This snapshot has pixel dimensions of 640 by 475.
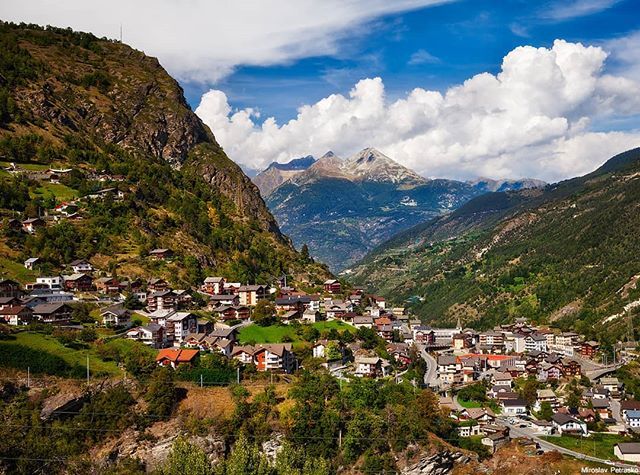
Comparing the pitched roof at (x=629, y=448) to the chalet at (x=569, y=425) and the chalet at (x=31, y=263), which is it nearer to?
the chalet at (x=569, y=425)

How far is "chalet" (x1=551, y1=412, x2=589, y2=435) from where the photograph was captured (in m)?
82.9

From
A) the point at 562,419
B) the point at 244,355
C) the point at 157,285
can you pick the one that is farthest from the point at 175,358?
the point at 562,419

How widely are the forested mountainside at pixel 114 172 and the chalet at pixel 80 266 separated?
2.39 meters

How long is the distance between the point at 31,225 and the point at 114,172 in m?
30.4

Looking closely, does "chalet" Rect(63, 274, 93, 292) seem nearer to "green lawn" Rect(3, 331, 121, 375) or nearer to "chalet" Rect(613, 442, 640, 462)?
"green lawn" Rect(3, 331, 121, 375)

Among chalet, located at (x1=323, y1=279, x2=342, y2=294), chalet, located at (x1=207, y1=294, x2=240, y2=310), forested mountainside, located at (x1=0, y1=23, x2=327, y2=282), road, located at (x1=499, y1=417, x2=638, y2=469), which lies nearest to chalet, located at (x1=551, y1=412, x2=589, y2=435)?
road, located at (x1=499, y1=417, x2=638, y2=469)

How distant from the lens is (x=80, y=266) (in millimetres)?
90250

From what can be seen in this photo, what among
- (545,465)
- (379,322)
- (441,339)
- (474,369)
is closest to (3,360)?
(545,465)

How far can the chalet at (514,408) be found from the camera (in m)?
87.9

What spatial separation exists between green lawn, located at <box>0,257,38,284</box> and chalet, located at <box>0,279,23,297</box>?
333 centimetres

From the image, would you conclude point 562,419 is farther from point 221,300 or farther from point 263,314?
point 221,300

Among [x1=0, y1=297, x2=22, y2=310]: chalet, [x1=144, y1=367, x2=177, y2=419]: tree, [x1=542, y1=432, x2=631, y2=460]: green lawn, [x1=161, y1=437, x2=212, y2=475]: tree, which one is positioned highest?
[x1=0, y1=297, x2=22, y2=310]: chalet

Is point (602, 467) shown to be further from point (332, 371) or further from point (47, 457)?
point (47, 457)

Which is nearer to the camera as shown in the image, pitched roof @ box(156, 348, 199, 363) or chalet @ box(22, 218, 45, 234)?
pitched roof @ box(156, 348, 199, 363)
